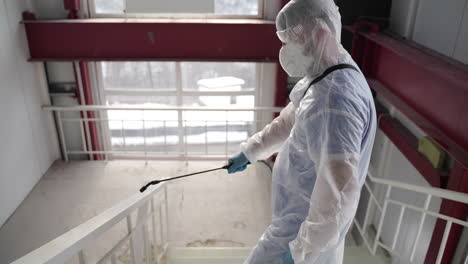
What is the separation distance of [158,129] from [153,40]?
1371mm

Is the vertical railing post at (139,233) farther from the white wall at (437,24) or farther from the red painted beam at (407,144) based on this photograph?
the white wall at (437,24)

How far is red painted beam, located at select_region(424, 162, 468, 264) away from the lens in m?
1.75

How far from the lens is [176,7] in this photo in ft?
11.6

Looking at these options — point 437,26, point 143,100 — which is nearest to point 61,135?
point 143,100

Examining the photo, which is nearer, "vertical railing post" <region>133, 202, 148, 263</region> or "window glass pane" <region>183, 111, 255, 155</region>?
"vertical railing post" <region>133, 202, 148, 263</region>

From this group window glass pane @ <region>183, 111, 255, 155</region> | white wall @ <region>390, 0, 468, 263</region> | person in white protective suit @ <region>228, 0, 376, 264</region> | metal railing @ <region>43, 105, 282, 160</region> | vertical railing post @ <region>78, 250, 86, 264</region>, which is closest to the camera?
vertical railing post @ <region>78, 250, 86, 264</region>

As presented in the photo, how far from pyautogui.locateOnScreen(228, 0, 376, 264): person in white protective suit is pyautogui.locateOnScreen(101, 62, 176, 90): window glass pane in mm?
2692

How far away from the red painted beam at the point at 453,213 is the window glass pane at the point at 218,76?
2546 millimetres

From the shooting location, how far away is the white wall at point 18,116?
3184mm

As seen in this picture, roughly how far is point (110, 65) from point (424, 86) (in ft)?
10.5

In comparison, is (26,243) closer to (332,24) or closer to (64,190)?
(64,190)

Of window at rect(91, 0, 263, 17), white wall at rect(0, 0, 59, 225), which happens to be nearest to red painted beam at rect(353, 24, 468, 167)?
window at rect(91, 0, 263, 17)

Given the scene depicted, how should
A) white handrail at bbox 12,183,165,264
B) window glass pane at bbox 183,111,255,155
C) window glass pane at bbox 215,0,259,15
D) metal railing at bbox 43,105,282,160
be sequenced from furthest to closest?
window glass pane at bbox 183,111,255,155, metal railing at bbox 43,105,282,160, window glass pane at bbox 215,0,259,15, white handrail at bbox 12,183,165,264

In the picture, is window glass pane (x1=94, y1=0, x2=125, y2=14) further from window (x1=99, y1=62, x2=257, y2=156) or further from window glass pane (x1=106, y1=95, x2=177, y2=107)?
window glass pane (x1=106, y1=95, x2=177, y2=107)
